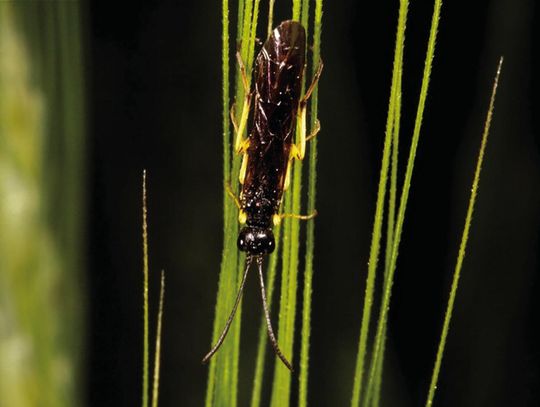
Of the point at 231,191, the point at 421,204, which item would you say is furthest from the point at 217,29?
the point at 231,191

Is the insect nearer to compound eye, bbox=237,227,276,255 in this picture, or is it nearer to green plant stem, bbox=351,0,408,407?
compound eye, bbox=237,227,276,255

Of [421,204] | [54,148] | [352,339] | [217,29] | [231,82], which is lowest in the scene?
[352,339]

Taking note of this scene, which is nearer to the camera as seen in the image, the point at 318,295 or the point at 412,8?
the point at 412,8

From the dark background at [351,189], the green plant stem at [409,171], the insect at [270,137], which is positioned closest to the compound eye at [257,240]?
the insect at [270,137]

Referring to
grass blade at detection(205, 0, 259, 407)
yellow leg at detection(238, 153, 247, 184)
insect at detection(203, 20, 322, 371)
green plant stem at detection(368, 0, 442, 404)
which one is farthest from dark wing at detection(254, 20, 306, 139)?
green plant stem at detection(368, 0, 442, 404)

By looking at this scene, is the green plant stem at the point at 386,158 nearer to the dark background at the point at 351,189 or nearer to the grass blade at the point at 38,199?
the grass blade at the point at 38,199

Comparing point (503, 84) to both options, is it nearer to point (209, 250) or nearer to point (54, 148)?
point (209, 250)

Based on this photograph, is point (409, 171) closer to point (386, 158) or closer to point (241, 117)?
point (386, 158)

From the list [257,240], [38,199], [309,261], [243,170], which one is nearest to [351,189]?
[243,170]

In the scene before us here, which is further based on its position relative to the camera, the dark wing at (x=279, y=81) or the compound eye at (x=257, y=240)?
the compound eye at (x=257, y=240)
